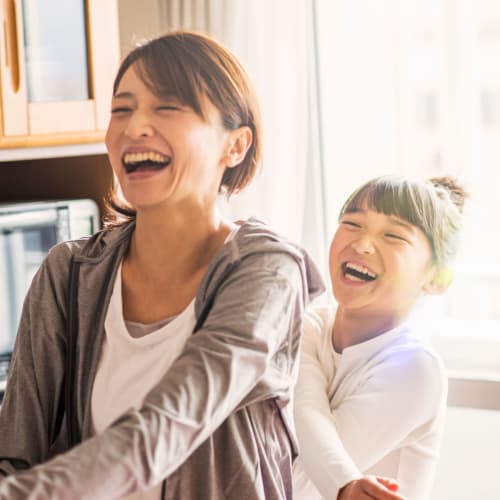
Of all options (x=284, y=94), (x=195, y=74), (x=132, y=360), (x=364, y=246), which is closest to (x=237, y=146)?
(x=195, y=74)

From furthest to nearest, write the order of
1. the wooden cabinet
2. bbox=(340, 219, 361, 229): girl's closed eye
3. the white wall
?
the white wall < the wooden cabinet < bbox=(340, 219, 361, 229): girl's closed eye

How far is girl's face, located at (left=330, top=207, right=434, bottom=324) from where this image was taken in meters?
1.54

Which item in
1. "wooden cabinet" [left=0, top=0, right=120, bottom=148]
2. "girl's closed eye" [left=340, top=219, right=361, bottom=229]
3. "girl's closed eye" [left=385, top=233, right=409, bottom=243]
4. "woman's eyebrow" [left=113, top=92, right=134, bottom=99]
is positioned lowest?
"girl's closed eye" [left=385, top=233, right=409, bottom=243]

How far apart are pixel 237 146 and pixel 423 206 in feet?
1.55

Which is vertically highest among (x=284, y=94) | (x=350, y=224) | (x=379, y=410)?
(x=284, y=94)

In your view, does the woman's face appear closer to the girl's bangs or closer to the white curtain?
the girl's bangs

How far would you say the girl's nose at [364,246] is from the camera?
1533 millimetres

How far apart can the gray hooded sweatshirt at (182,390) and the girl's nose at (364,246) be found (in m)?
0.42

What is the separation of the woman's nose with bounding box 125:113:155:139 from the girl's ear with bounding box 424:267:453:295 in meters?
0.67

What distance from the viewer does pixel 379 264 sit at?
5.05ft

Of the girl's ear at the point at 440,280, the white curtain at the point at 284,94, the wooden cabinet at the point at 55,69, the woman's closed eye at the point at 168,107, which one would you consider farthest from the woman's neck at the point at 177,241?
the white curtain at the point at 284,94

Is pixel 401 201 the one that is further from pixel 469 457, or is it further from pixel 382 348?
pixel 469 457

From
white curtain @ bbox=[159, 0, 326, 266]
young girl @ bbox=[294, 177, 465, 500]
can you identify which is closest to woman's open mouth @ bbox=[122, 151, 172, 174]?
young girl @ bbox=[294, 177, 465, 500]

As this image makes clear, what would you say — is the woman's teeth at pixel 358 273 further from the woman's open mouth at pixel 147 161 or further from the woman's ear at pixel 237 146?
the woman's open mouth at pixel 147 161
